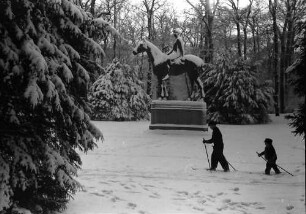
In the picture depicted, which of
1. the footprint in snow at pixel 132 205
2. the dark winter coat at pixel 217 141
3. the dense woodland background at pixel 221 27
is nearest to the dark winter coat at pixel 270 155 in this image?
the dark winter coat at pixel 217 141

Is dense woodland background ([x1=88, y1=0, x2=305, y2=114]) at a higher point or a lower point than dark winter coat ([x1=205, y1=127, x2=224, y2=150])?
higher

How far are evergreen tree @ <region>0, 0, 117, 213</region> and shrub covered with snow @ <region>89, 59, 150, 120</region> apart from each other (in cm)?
2027

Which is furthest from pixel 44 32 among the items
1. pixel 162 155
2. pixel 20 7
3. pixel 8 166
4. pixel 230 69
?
pixel 230 69

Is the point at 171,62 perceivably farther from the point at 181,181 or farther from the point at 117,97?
the point at 181,181

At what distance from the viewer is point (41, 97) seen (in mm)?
4684

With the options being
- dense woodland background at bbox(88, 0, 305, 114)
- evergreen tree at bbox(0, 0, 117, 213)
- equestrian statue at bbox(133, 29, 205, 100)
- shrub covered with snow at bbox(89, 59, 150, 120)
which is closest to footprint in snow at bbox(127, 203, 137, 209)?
evergreen tree at bbox(0, 0, 117, 213)

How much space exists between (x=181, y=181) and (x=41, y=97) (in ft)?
16.5

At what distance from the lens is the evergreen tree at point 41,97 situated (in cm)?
480

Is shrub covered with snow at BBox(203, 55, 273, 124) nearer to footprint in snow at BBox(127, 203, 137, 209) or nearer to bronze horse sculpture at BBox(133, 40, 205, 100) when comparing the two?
bronze horse sculpture at BBox(133, 40, 205, 100)

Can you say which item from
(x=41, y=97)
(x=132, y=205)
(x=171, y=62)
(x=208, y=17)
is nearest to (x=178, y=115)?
(x=171, y=62)

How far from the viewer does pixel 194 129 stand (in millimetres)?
19188

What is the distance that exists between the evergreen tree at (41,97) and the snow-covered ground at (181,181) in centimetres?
84

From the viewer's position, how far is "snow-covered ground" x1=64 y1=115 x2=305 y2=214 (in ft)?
22.3

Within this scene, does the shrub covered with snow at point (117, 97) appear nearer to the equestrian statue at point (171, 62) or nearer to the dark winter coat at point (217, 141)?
the equestrian statue at point (171, 62)
